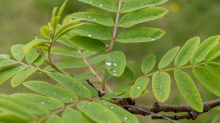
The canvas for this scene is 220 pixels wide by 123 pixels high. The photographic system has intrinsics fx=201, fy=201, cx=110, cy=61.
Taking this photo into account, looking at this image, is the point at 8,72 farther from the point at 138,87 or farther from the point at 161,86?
the point at 161,86

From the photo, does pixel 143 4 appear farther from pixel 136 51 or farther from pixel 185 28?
pixel 185 28

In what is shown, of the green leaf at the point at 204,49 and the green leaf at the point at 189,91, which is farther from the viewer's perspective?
the green leaf at the point at 204,49

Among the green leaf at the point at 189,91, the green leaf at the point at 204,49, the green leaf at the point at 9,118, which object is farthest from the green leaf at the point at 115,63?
the green leaf at the point at 9,118

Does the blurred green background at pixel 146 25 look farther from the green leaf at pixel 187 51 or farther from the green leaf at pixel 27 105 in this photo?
the green leaf at pixel 27 105

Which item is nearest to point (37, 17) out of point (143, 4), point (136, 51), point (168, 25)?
point (136, 51)

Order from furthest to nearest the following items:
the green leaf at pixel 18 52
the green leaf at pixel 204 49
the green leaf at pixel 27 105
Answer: the green leaf at pixel 18 52 < the green leaf at pixel 204 49 < the green leaf at pixel 27 105

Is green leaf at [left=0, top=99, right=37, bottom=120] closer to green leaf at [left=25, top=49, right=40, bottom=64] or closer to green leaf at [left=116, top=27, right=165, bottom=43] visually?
green leaf at [left=25, top=49, right=40, bottom=64]

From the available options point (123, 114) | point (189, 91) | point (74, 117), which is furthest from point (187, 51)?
point (74, 117)
